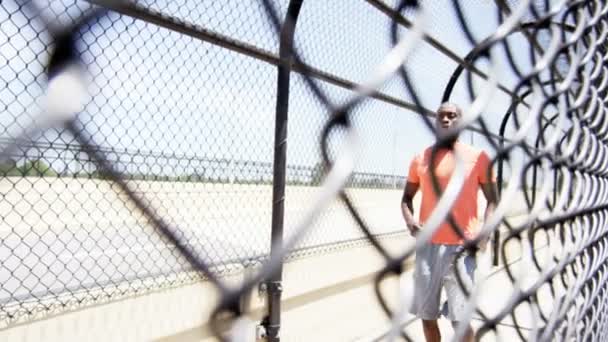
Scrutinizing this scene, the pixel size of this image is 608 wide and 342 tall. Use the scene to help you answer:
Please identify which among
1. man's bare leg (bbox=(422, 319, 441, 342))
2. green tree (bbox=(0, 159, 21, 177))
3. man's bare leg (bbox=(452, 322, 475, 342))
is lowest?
man's bare leg (bbox=(422, 319, 441, 342))

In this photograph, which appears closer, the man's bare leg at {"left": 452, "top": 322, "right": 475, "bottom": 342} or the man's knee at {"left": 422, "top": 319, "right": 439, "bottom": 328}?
the man's bare leg at {"left": 452, "top": 322, "right": 475, "bottom": 342}

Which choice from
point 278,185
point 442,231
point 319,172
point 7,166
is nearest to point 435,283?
point 442,231

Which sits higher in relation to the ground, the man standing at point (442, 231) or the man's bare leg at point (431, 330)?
the man standing at point (442, 231)

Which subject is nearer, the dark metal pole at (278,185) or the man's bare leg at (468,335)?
the man's bare leg at (468,335)

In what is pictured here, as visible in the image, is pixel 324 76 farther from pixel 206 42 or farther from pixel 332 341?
pixel 332 341

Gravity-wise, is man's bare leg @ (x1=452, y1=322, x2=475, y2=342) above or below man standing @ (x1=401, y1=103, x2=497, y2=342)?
below

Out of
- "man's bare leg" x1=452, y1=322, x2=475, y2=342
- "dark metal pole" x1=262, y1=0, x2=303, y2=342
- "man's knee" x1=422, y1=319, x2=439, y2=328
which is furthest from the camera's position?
"man's knee" x1=422, y1=319, x2=439, y2=328

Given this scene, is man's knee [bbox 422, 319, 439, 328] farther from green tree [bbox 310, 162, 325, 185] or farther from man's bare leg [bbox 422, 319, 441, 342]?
green tree [bbox 310, 162, 325, 185]

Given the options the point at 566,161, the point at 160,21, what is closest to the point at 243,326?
the point at 566,161

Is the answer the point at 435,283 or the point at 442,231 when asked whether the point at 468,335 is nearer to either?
the point at 442,231

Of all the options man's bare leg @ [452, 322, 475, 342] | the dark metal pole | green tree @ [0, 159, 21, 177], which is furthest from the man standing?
green tree @ [0, 159, 21, 177]

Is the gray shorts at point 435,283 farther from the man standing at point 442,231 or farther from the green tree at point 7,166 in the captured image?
the green tree at point 7,166

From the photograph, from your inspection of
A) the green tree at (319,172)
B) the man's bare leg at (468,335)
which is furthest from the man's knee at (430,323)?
the green tree at (319,172)

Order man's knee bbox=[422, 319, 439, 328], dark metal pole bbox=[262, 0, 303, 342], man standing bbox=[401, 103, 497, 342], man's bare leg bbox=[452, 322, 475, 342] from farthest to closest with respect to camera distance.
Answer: man's knee bbox=[422, 319, 439, 328], man standing bbox=[401, 103, 497, 342], dark metal pole bbox=[262, 0, 303, 342], man's bare leg bbox=[452, 322, 475, 342]
